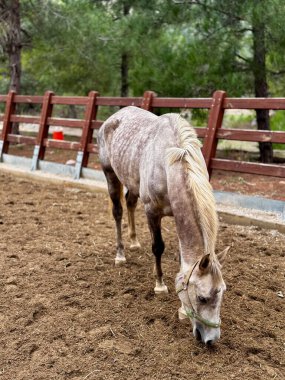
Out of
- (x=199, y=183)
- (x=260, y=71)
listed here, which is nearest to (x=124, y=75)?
(x=260, y=71)

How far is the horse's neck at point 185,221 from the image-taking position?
2533 mm

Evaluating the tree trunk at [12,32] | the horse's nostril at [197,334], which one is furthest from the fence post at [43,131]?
the horse's nostril at [197,334]

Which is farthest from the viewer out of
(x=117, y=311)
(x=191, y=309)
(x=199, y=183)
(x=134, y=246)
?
(x=134, y=246)

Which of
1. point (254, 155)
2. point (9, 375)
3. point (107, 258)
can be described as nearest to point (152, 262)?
point (107, 258)

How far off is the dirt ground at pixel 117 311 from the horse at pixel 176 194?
7.0 inches

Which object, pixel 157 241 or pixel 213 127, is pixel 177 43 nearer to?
pixel 213 127

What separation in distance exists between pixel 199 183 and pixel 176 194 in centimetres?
18

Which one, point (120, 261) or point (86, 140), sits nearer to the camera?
point (120, 261)

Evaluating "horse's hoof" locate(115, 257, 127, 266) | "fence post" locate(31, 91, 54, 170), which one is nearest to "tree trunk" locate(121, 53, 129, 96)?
"fence post" locate(31, 91, 54, 170)

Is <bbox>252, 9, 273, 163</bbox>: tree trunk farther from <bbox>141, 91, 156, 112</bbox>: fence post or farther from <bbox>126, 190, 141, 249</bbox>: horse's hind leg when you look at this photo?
<bbox>126, 190, 141, 249</bbox>: horse's hind leg

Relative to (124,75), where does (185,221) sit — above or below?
below

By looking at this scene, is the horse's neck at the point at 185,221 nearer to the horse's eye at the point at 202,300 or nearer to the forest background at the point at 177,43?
the horse's eye at the point at 202,300

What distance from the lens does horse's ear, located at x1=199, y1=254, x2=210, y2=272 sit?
2304 millimetres

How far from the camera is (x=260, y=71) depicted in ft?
23.2
